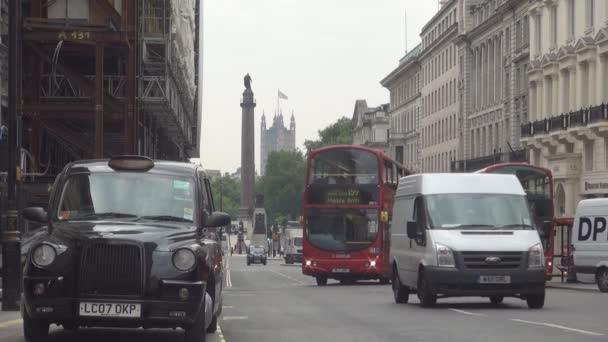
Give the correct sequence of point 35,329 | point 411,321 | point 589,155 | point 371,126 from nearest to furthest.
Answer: point 35,329 < point 411,321 < point 589,155 < point 371,126

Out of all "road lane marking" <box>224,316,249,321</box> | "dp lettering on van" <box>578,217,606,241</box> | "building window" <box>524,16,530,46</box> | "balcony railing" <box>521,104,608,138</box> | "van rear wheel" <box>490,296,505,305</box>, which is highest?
"building window" <box>524,16,530,46</box>

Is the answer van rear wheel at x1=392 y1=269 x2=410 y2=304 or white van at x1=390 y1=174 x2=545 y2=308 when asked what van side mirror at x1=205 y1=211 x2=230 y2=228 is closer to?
white van at x1=390 y1=174 x2=545 y2=308

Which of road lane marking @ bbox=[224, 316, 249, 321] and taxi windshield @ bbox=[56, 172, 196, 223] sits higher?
taxi windshield @ bbox=[56, 172, 196, 223]

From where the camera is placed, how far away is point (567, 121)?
63938 millimetres

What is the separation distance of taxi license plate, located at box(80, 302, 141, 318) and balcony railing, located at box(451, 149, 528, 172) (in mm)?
62732

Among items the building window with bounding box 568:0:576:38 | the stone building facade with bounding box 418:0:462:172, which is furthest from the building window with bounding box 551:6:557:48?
the stone building facade with bounding box 418:0:462:172

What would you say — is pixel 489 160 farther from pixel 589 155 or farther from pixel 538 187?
pixel 538 187

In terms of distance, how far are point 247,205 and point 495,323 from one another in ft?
571

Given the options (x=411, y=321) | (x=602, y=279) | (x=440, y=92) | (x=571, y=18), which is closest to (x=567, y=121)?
(x=571, y=18)

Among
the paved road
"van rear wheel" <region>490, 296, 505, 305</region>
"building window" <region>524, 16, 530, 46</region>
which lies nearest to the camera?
the paved road

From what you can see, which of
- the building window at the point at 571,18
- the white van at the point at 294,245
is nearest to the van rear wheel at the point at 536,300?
the building window at the point at 571,18

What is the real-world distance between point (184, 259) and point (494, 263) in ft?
34.8

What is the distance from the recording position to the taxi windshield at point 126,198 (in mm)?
14773

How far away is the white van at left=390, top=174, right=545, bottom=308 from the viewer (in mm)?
23406
